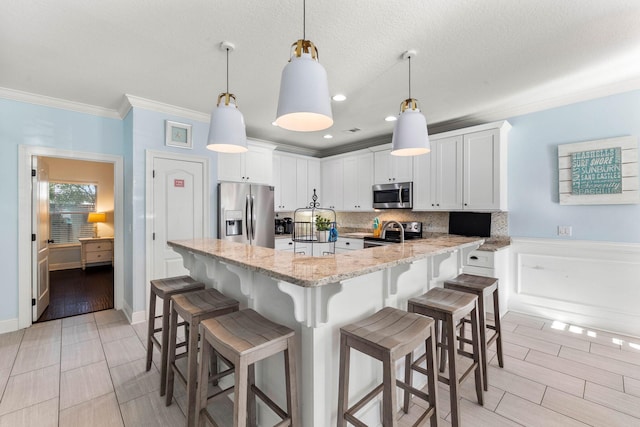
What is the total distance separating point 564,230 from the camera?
3275 millimetres

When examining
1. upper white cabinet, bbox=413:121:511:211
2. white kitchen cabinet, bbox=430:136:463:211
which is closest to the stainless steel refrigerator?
upper white cabinet, bbox=413:121:511:211

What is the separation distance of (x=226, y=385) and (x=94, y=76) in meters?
2.97

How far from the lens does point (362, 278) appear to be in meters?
1.65

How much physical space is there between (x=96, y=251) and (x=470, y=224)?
7.38 m

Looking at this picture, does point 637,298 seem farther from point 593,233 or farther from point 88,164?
point 88,164

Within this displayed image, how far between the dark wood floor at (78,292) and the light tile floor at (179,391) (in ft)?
2.12

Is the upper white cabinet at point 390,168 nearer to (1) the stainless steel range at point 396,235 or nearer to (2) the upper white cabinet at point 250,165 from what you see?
(1) the stainless steel range at point 396,235

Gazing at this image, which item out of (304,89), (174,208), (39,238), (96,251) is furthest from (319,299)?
(96,251)

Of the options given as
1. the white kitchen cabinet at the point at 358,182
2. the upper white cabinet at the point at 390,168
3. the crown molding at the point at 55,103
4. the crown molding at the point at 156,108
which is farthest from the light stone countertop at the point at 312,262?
the white kitchen cabinet at the point at 358,182

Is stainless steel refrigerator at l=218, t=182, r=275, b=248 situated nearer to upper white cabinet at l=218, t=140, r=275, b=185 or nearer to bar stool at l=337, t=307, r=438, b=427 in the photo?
upper white cabinet at l=218, t=140, r=275, b=185

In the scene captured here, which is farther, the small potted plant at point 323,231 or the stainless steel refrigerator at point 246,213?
the stainless steel refrigerator at point 246,213

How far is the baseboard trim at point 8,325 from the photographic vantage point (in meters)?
3.05

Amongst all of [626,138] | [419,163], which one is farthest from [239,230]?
[626,138]

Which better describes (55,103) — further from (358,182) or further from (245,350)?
(358,182)
